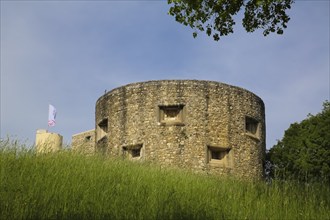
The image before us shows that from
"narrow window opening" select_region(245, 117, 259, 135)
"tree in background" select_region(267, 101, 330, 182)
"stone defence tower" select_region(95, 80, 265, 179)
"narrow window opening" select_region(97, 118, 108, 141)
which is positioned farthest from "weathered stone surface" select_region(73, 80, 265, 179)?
"tree in background" select_region(267, 101, 330, 182)

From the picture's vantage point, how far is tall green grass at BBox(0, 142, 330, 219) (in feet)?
24.9

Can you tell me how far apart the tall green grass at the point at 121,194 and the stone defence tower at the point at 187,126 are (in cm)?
802

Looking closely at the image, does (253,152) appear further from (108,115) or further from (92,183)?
(92,183)

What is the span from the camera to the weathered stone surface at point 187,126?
63.4 feet

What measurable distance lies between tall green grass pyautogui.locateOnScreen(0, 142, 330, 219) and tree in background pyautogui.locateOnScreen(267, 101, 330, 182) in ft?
33.6

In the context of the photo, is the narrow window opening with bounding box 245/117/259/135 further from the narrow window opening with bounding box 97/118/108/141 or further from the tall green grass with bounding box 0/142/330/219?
the tall green grass with bounding box 0/142/330/219

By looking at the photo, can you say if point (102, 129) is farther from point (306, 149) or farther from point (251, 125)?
point (306, 149)

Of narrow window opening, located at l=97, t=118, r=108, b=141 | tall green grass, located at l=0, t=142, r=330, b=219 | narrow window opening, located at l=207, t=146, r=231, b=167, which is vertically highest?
narrow window opening, located at l=97, t=118, r=108, b=141

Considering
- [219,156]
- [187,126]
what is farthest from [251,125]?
[187,126]

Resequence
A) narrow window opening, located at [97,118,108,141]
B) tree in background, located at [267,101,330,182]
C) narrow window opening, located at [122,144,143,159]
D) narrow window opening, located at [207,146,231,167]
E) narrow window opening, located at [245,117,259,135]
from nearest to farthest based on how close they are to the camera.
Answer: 1. narrow window opening, located at [207,146,231,167]
2. narrow window opening, located at [122,144,143,159]
3. tree in background, located at [267,101,330,182]
4. narrow window opening, located at [245,117,259,135]
5. narrow window opening, located at [97,118,108,141]

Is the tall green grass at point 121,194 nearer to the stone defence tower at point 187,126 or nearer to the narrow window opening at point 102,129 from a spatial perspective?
the stone defence tower at point 187,126

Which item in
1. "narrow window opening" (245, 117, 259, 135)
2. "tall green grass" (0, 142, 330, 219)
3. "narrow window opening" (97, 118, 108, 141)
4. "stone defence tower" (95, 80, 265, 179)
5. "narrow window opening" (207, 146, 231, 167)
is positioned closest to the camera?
"tall green grass" (0, 142, 330, 219)

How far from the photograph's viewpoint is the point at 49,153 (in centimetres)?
1094

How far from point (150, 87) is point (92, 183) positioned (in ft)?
36.7
